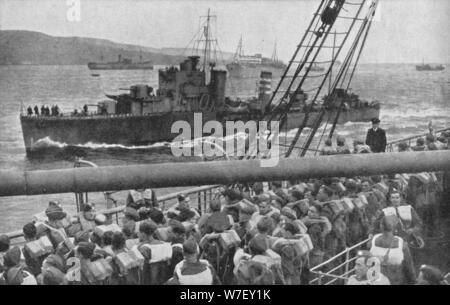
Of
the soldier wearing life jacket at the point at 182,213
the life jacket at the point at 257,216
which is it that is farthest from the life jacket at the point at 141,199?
the life jacket at the point at 257,216

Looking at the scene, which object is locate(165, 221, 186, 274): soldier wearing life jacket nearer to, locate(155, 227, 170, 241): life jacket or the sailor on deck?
locate(155, 227, 170, 241): life jacket

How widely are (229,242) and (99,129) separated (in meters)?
33.9

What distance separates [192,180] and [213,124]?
3696 cm

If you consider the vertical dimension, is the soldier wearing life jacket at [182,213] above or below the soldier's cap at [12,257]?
above

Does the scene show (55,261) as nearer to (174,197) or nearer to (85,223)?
(85,223)

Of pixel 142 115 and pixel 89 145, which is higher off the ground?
pixel 142 115

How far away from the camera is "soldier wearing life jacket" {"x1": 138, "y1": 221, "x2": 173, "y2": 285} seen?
18.8 feet

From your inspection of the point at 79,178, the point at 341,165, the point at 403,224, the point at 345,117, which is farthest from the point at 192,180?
the point at 345,117

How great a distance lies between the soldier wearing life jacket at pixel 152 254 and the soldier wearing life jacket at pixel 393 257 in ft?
6.93

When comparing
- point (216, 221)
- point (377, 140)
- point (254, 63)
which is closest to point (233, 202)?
point (216, 221)

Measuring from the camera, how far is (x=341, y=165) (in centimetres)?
547

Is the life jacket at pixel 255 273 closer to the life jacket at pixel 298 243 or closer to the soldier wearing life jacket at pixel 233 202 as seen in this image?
the life jacket at pixel 298 243

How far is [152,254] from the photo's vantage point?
5.77 meters

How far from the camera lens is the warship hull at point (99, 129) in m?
38.0
